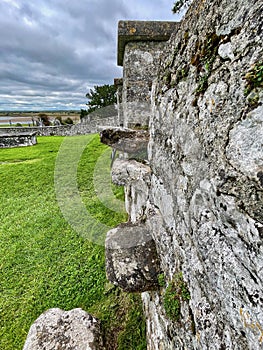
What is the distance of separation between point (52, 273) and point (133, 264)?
8.00ft

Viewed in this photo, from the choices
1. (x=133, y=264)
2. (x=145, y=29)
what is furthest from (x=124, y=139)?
(x=145, y=29)

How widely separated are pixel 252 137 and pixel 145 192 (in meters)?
→ 1.57

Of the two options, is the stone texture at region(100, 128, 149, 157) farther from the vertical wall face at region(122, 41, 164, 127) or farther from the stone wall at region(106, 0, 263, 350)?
the vertical wall face at region(122, 41, 164, 127)

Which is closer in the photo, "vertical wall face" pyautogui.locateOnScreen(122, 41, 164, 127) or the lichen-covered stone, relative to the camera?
the lichen-covered stone

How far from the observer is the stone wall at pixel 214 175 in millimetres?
670

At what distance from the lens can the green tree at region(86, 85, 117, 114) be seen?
25.5 metres

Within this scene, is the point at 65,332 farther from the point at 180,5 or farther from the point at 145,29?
the point at 145,29

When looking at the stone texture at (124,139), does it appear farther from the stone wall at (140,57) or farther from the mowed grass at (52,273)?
the mowed grass at (52,273)

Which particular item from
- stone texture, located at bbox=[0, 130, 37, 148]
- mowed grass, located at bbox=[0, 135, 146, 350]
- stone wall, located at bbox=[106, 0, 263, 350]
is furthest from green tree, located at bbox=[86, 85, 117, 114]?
stone wall, located at bbox=[106, 0, 263, 350]

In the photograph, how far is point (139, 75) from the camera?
374cm

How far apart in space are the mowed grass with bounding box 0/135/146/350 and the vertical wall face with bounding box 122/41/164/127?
223 cm

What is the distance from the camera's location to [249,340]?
70 cm

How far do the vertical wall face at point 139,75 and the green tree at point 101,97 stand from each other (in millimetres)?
22393

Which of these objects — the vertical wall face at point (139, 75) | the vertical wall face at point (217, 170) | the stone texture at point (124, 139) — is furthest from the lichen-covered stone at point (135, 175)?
the vertical wall face at point (139, 75)
